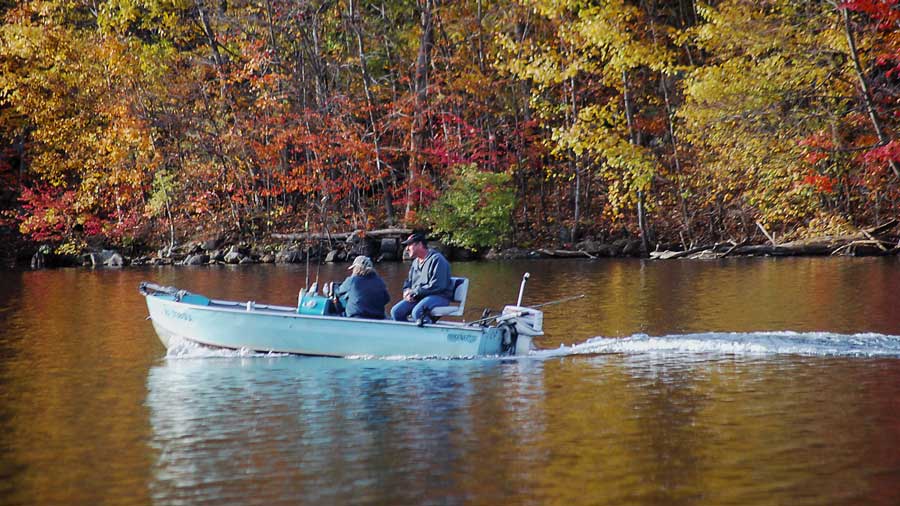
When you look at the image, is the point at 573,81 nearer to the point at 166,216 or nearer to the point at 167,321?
the point at 166,216

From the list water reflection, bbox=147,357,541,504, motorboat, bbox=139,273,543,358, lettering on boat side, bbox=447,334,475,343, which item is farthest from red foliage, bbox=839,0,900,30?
water reflection, bbox=147,357,541,504

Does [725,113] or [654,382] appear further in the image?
[725,113]

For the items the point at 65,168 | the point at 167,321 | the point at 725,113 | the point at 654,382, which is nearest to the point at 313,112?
the point at 65,168

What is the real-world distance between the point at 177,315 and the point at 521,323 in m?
5.00

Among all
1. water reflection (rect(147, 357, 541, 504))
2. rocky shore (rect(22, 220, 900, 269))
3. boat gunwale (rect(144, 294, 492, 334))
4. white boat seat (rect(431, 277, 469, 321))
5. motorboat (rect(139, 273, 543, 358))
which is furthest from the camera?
rocky shore (rect(22, 220, 900, 269))

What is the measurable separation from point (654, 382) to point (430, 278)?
3896mm

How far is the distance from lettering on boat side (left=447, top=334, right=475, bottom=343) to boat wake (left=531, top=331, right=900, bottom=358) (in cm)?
91

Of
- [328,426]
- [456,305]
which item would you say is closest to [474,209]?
[456,305]

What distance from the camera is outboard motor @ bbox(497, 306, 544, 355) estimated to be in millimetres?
15109

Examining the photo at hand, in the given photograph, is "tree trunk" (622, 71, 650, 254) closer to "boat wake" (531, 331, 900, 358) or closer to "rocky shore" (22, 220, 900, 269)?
"rocky shore" (22, 220, 900, 269)

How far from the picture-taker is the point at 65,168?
42.3 meters

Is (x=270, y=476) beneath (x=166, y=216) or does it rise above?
beneath

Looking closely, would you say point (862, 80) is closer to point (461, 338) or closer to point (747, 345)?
point (747, 345)

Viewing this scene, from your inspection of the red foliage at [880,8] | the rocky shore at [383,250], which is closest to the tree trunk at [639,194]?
the rocky shore at [383,250]
